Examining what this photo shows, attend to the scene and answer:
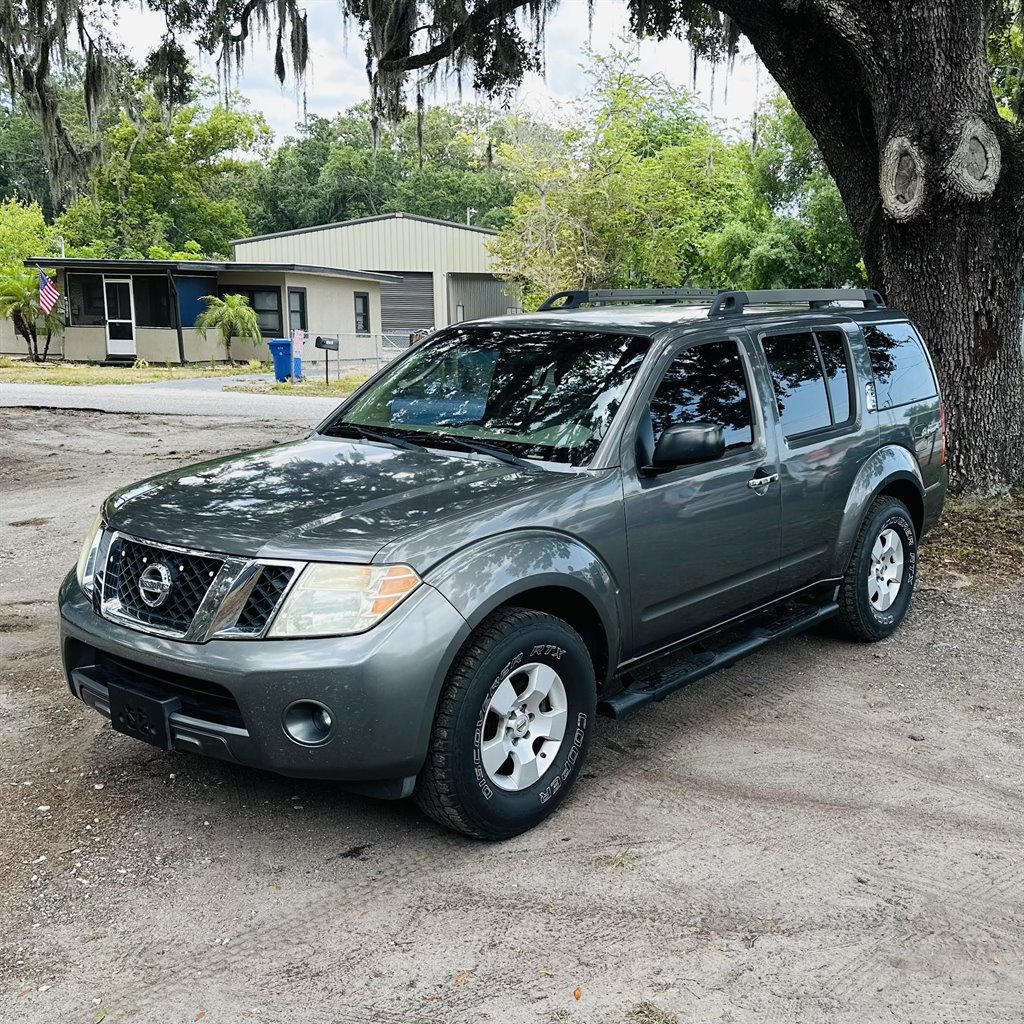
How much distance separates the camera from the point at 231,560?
3.59 metres

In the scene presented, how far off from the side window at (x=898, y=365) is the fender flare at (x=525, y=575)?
247 cm

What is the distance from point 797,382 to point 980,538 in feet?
11.4

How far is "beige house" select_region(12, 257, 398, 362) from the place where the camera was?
31.8m

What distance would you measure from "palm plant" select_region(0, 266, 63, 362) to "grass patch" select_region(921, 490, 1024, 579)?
2849 cm

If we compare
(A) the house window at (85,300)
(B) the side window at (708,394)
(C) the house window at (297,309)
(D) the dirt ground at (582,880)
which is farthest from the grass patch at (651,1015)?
(A) the house window at (85,300)

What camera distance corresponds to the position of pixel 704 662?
4.71m

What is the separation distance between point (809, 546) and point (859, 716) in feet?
2.65

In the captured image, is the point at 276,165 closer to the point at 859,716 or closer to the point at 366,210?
the point at 366,210

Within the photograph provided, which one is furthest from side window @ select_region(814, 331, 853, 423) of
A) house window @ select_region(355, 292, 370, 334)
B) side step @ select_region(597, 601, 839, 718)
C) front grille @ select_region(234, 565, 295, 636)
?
house window @ select_region(355, 292, 370, 334)

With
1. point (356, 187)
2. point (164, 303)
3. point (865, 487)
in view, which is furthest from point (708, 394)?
point (356, 187)

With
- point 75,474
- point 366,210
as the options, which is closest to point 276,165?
point 366,210

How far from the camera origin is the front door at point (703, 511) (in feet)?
14.3

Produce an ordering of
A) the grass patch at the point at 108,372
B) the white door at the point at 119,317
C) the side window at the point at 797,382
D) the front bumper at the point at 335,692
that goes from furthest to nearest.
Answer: the white door at the point at 119,317 → the grass patch at the point at 108,372 → the side window at the point at 797,382 → the front bumper at the point at 335,692

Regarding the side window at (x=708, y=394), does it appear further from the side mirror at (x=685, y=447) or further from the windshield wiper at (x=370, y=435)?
the windshield wiper at (x=370, y=435)
